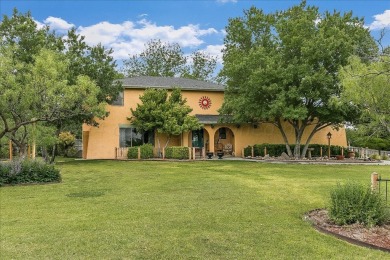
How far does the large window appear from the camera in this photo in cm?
2723

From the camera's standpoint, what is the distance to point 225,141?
30.1 m

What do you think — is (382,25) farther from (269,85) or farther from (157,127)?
(157,127)

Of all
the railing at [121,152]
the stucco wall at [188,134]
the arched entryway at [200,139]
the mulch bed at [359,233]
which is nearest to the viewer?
the mulch bed at [359,233]

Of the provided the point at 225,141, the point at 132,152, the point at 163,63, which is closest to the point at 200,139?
the point at 225,141

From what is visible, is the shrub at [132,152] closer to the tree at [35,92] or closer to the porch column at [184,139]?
the porch column at [184,139]

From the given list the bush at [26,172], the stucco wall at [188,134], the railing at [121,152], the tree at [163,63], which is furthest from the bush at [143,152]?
the tree at [163,63]

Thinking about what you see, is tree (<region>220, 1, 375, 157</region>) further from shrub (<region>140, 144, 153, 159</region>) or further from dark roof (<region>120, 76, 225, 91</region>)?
shrub (<region>140, 144, 153, 159</region>)

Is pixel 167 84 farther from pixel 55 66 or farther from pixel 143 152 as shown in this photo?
pixel 55 66

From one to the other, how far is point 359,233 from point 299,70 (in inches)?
670

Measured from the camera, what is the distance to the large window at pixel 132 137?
1072 inches

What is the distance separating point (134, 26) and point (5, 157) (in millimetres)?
16814

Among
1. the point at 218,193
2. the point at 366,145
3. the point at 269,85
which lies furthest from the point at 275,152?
the point at 218,193

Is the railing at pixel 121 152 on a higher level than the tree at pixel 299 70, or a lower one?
lower

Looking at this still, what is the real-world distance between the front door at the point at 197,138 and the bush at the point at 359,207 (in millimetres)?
22403
